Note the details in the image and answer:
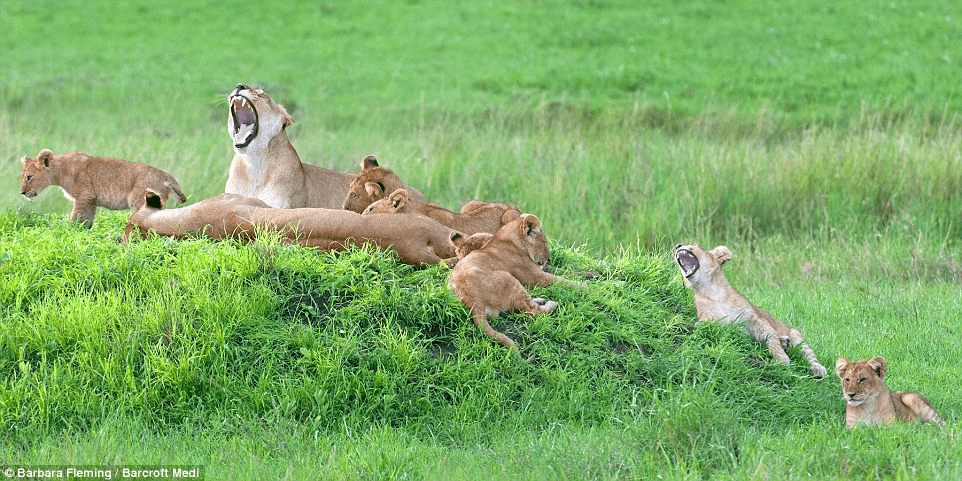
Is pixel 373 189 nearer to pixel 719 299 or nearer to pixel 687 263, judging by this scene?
pixel 687 263

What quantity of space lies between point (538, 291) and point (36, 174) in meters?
4.05

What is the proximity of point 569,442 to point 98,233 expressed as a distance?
4074 millimetres

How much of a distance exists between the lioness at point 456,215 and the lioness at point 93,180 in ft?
5.93

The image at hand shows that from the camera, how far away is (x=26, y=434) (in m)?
6.36

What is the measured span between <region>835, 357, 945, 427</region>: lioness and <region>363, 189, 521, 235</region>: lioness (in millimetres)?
2560

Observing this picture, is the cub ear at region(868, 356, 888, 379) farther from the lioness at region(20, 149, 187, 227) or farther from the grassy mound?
the lioness at region(20, 149, 187, 227)

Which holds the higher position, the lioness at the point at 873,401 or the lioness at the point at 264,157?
the lioness at the point at 264,157

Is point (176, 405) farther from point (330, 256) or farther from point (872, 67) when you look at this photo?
point (872, 67)

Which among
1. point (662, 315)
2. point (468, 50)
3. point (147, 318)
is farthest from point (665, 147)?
point (468, 50)

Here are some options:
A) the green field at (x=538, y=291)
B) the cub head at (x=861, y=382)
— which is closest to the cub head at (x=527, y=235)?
the green field at (x=538, y=291)

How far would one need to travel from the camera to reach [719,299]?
7.79m

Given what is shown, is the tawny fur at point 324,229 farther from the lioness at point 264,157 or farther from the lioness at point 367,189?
the lioness at point 367,189

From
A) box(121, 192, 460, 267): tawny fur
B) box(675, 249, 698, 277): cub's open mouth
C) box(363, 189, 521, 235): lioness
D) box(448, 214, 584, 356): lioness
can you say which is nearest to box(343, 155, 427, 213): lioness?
box(363, 189, 521, 235): lioness

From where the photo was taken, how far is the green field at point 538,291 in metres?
6.05
